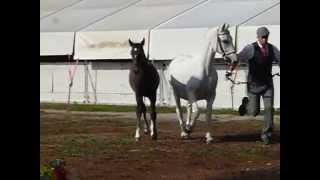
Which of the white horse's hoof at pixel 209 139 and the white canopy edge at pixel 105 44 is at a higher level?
the white canopy edge at pixel 105 44

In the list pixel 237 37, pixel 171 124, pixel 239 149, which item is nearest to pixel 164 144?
pixel 239 149

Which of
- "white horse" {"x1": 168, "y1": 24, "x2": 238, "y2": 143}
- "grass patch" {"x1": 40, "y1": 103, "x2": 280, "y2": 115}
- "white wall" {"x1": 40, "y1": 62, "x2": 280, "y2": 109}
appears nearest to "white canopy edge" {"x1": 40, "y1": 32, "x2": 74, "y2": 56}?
"white wall" {"x1": 40, "y1": 62, "x2": 280, "y2": 109}

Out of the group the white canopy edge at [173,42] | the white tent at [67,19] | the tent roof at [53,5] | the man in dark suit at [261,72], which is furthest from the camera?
the tent roof at [53,5]

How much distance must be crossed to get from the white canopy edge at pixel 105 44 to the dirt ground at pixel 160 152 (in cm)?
677

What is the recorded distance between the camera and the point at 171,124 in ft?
45.6

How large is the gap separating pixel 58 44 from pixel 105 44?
1.86 meters

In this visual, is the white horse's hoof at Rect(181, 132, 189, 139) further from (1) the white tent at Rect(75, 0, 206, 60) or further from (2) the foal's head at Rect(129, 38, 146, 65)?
(1) the white tent at Rect(75, 0, 206, 60)

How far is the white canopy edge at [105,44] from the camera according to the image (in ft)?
67.8

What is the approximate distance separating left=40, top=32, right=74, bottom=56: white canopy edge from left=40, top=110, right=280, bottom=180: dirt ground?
7.93 m

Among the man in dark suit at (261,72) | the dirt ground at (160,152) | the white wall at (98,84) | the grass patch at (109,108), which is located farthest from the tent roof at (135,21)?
the man in dark suit at (261,72)

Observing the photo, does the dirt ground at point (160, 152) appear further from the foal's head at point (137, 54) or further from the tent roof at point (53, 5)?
the tent roof at point (53, 5)

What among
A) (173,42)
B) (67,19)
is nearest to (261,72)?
(173,42)
